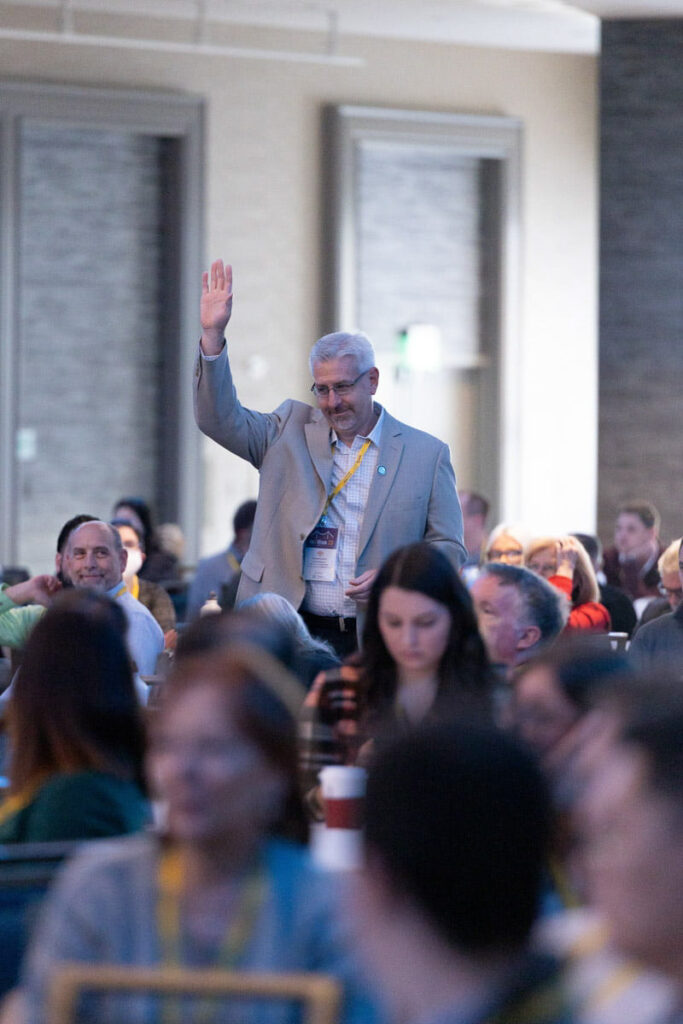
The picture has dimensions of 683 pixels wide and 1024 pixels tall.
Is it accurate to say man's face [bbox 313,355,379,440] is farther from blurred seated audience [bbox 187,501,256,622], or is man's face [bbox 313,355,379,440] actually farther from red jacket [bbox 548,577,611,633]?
blurred seated audience [bbox 187,501,256,622]

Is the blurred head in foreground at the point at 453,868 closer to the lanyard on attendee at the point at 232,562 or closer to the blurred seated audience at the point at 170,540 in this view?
the lanyard on attendee at the point at 232,562

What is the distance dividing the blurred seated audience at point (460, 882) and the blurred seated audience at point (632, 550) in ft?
26.8

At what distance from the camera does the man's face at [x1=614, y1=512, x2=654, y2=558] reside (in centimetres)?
959

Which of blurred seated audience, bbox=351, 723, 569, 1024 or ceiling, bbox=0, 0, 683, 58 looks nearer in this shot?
blurred seated audience, bbox=351, 723, 569, 1024

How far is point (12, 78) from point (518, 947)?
11.3 meters

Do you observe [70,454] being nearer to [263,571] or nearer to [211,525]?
[211,525]

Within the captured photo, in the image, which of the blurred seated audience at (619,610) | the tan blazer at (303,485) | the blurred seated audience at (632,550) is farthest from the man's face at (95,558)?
the blurred seated audience at (632,550)

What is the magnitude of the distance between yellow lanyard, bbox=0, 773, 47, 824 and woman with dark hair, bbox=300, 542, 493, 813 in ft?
2.43

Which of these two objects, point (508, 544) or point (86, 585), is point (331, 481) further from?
point (508, 544)

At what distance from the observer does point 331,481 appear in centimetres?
448

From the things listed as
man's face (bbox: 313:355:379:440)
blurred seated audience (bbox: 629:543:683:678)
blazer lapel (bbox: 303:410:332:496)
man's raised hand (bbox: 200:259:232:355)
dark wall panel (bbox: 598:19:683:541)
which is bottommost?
blurred seated audience (bbox: 629:543:683:678)

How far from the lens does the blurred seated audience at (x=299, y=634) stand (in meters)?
3.80

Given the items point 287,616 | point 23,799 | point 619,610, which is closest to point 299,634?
point 287,616

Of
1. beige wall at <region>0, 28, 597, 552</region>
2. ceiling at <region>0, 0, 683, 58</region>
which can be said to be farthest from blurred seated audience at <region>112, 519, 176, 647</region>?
beige wall at <region>0, 28, 597, 552</region>
